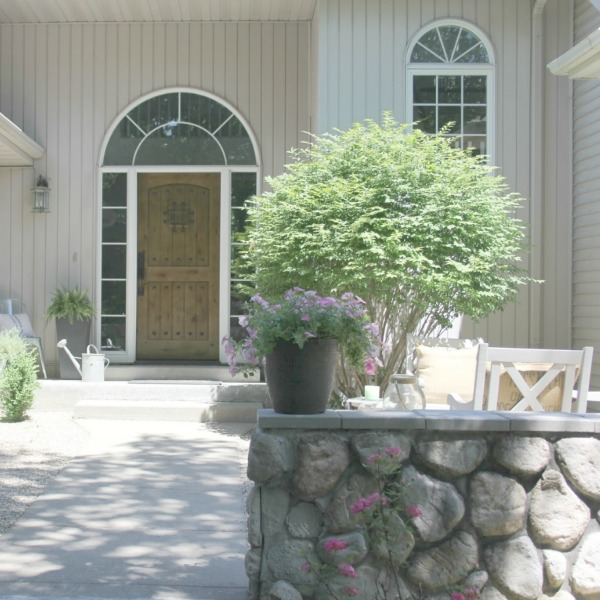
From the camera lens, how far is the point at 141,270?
368 inches

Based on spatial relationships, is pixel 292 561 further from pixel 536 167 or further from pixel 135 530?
pixel 536 167

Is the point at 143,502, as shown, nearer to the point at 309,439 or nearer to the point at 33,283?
the point at 309,439

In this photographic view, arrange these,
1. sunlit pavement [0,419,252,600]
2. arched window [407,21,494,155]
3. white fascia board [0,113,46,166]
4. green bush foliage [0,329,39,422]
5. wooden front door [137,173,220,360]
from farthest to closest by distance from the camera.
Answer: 1. wooden front door [137,173,220,360]
2. arched window [407,21,494,155]
3. white fascia board [0,113,46,166]
4. green bush foliage [0,329,39,422]
5. sunlit pavement [0,419,252,600]

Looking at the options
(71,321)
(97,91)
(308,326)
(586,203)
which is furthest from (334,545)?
(97,91)

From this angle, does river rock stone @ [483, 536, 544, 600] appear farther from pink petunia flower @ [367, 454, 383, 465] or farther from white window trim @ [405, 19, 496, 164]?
white window trim @ [405, 19, 496, 164]

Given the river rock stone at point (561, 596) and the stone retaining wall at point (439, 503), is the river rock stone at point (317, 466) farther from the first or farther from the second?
the river rock stone at point (561, 596)

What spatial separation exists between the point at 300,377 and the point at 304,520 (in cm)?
50

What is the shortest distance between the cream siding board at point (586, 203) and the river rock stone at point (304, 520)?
16.0 ft

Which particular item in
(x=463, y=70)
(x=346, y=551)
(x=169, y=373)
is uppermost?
(x=463, y=70)

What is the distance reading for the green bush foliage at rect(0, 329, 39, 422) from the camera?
710cm

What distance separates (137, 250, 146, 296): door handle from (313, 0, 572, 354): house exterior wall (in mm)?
2508

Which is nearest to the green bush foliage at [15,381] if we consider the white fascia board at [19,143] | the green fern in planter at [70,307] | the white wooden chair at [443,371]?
the green fern in planter at [70,307]

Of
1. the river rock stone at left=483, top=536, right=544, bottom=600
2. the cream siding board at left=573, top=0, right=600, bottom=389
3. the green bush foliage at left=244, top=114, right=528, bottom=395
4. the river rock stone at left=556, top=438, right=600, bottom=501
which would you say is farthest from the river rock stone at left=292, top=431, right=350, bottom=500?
the cream siding board at left=573, top=0, right=600, bottom=389

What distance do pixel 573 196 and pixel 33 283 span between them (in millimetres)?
5241
